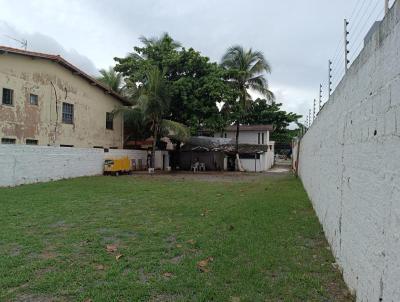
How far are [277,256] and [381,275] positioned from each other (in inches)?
92.2

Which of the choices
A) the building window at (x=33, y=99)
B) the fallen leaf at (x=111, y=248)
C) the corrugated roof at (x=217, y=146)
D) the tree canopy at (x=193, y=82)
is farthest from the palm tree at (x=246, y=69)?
the fallen leaf at (x=111, y=248)

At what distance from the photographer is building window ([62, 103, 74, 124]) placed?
21.2 meters

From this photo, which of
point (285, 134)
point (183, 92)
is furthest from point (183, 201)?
point (285, 134)

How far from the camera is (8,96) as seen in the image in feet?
57.6

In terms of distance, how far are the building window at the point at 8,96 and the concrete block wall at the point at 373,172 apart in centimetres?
1724

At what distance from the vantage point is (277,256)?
502 cm

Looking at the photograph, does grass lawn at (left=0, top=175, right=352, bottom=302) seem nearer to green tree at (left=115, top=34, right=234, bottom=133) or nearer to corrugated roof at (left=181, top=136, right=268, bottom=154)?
green tree at (left=115, top=34, right=234, bottom=133)

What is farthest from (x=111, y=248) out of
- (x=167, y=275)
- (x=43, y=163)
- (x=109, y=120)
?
(x=109, y=120)

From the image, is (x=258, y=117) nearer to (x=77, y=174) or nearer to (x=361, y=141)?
(x=77, y=174)

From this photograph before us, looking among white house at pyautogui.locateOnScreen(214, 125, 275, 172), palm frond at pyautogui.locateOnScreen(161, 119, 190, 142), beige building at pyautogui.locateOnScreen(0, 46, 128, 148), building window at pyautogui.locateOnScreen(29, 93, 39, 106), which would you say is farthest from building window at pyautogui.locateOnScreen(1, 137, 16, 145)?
white house at pyautogui.locateOnScreen(214, 125, 275, 172)

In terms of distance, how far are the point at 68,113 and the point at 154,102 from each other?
534 centimetres

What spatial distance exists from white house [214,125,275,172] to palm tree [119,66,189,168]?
29.0 ft

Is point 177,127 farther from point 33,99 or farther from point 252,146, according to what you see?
point 252,146

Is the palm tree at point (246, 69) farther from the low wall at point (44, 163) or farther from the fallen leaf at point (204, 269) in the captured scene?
the fallen leaf at point (204, 269)
